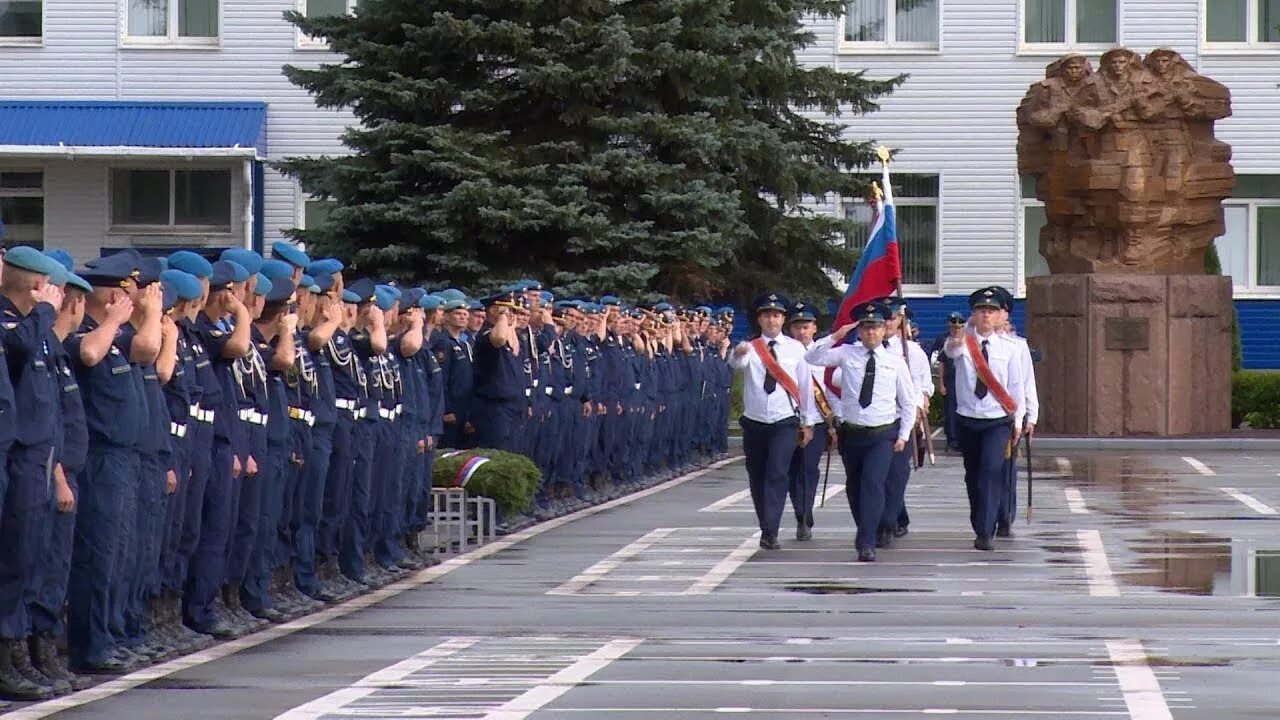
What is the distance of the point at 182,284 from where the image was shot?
1359 centimetres

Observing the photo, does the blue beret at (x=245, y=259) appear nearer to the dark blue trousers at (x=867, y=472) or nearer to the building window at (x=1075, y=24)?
the dark blue trousers at (x=867, y=472)

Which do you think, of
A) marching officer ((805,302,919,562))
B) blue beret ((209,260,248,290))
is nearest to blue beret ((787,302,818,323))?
marching officer ((805,302,919,562))

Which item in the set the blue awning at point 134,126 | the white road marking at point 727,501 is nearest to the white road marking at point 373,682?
the white road marking at point 727,501

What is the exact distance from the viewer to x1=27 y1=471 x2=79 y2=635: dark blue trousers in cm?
1197

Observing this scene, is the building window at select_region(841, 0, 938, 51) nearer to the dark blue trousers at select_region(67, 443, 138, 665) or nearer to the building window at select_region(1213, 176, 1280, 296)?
the building window at select_region(1213, 176, 1280, 296)

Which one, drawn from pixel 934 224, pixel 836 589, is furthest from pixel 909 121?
pixel 836 589

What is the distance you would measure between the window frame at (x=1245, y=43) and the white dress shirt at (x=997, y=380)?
96.2 feet

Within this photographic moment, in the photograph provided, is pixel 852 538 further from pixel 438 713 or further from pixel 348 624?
pixel 438 713

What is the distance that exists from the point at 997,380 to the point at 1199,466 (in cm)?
1331

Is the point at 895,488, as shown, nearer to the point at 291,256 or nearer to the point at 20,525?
the point at 291,256

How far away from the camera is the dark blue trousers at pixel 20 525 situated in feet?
38.1

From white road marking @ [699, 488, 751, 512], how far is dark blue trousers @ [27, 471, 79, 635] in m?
13.5

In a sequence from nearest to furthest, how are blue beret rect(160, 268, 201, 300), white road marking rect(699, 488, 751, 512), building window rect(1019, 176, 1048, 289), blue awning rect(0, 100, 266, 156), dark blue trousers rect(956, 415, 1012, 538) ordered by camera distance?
blue beret rect(160, 268, 201, 300)
dark blue trousers rect(956, 415, 1012, 538)
white road marking rect(699, 488, 751, 512)
blue awning rect(0, 100, 266, 156)
building window rect(1019, 176, 1048, 289)

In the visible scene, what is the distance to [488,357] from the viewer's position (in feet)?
77.8
